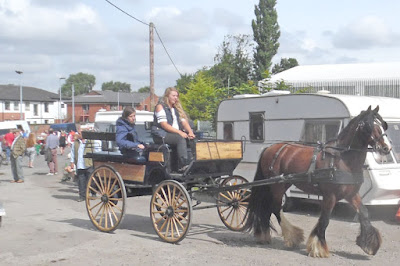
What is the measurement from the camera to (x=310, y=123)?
1172 cm

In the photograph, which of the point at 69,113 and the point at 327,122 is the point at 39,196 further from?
the point at 69,113

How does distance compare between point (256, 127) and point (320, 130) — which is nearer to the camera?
point (320, 130)

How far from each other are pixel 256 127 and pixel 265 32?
33.1 metres

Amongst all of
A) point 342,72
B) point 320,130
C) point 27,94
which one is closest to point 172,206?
point 320,130

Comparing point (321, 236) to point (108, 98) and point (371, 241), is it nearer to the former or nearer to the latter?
point (371, 241)

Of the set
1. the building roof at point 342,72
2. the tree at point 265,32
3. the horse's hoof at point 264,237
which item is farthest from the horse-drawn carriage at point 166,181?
the tree at point 265,32

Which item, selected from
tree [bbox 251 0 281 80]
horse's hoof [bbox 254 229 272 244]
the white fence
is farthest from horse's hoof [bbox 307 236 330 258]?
tree [bbox 251 0 281 80]

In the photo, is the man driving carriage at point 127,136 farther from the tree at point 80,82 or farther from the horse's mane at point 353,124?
the tree at point 80,82

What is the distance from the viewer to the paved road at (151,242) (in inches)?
291

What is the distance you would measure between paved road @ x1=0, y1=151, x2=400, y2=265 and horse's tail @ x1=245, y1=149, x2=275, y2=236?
28 centimetres

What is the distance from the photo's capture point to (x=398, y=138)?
1113 centimetres

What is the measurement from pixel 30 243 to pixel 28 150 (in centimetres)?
1663

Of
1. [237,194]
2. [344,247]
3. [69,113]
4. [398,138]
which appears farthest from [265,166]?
[69,113]

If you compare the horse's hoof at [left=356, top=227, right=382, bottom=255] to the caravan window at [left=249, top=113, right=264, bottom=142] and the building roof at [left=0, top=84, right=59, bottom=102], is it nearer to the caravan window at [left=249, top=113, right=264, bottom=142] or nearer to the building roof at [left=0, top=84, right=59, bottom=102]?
the caravan window at [left=249, top=113, right=264, bottom=142]
